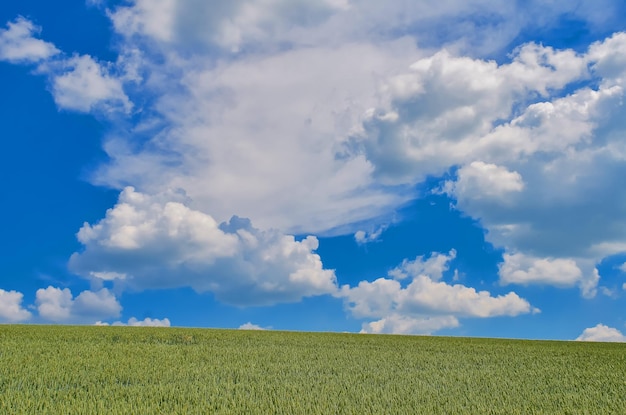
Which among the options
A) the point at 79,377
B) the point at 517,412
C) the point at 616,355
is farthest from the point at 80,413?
the point at 616,355

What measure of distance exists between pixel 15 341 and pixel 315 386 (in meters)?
14.8

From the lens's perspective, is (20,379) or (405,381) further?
(405,381)

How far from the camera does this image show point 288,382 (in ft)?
38.5

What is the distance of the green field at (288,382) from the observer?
9.25 meters

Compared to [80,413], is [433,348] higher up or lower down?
higher up

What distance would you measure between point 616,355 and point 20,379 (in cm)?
2343

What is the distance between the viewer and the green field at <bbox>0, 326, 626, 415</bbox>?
925 cm

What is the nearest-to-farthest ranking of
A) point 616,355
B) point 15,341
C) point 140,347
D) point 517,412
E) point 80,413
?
point 80,413
point 517,412
point 140,347
point 15,341
point 616,355

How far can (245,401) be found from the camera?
31.0 ft

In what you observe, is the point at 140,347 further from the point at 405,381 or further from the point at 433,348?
the point at 433,348

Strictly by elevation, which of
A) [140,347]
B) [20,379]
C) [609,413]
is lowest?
[609,413]

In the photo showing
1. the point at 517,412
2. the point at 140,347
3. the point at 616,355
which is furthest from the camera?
the point at 616,355

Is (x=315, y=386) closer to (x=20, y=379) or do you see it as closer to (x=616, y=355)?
(x=20, y=379)

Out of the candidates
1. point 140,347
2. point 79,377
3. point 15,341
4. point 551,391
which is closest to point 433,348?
point 551,391
